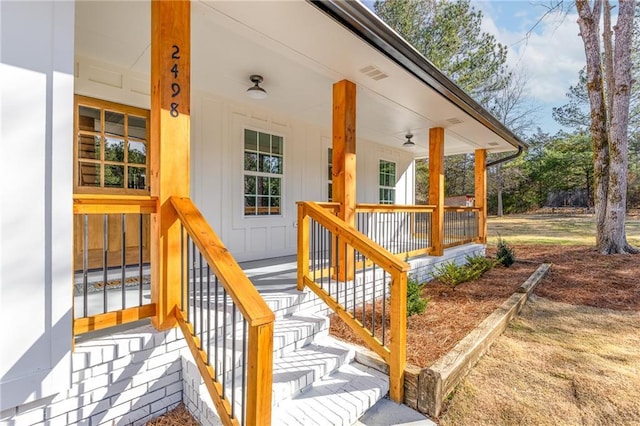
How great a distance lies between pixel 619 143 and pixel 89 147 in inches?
425

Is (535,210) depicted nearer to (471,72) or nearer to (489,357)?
(471,72)

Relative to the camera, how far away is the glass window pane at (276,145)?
18.1 ft

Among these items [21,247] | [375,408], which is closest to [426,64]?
[375,408]

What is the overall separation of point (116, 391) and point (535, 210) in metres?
31.1

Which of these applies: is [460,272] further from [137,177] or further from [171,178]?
[137,177]

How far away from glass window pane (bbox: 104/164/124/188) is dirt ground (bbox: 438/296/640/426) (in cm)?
428

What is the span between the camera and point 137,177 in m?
4.07

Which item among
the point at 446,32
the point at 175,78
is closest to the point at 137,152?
the point at 175,78

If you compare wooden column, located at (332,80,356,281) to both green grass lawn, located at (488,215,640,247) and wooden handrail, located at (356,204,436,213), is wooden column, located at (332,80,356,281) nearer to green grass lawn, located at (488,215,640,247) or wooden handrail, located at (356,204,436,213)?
wooden handrail, located at (356,204,436,213)

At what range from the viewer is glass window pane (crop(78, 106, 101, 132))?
3.63 meters

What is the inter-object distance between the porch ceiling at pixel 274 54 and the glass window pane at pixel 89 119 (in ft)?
2.00

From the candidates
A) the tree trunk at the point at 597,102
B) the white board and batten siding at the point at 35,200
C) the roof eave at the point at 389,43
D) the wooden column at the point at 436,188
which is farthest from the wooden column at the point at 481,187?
the white board and batten siding at the point at 35,200

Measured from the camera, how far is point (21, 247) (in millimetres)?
1606

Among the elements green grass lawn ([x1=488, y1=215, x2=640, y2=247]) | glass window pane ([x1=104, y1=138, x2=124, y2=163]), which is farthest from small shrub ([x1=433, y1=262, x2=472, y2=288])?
green grass lawn ([x1=488, y1=215, x2=640, y2=247])
